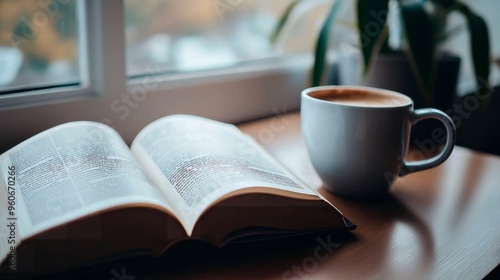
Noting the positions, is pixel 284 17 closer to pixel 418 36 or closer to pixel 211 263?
pixel 418 36

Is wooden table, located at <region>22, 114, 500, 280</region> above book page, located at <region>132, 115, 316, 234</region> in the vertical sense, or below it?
below

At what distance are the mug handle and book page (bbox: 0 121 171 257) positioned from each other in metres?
0.31

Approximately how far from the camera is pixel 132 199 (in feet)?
1.20

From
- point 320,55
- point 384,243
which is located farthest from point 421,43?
point 384,243

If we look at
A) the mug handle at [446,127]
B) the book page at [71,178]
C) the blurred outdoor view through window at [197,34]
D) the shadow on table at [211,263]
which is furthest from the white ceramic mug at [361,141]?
the blurred outdoor view through window at [197,34]

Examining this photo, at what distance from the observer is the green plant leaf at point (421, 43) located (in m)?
0.68

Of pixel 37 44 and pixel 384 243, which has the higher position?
pixel 37 44

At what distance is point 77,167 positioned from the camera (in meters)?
0.42

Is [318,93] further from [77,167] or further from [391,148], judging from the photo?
[77,167]

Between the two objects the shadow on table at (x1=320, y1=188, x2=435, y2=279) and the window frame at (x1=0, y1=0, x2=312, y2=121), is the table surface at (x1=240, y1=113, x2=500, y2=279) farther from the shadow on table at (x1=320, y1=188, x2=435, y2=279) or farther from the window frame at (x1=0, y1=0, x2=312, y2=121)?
the window frame at (x1=0, y1=0, x2=312, y2=121)

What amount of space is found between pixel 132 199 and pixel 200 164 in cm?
10

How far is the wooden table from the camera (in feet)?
1.30

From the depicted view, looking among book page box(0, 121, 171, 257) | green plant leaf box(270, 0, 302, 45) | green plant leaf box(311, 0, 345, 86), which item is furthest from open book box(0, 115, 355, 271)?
green plant leaf box(270, 0, 302, 45)

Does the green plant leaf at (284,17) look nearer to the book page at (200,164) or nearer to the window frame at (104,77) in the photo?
the window frame at (104,77)
